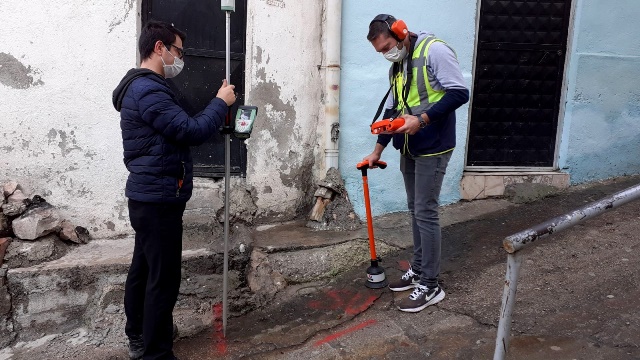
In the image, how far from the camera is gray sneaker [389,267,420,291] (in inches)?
159

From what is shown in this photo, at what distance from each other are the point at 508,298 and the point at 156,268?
6.12 ft

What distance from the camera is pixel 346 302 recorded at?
4.00m

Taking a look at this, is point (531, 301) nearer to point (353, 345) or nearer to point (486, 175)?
point (353, 345)

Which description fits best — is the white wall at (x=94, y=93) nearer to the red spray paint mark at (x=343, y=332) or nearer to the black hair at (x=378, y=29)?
the black hair at (x=378, y=29)

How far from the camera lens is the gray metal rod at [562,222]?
2336mm

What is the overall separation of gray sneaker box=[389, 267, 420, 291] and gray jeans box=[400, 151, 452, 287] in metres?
0.20

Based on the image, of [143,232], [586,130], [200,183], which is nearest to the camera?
[143,232]

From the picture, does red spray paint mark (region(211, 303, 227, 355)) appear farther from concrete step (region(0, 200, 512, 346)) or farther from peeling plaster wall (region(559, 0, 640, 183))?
peeling plaster wall (region(559, 0, 640, 183))

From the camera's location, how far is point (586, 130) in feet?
19.2

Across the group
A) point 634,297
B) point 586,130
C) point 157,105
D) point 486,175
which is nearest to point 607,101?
point 586,130

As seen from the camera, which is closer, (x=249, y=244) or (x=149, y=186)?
(x=149, y=186)

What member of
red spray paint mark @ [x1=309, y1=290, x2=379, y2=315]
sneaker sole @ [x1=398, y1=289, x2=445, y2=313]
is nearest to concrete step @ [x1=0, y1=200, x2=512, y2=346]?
red spray paint mark @ [x1=309, y1=290, x2=379, y2=315]

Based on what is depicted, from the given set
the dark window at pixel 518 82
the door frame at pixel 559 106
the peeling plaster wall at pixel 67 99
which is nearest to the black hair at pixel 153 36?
the peeling plaster wall at pixel 67 99

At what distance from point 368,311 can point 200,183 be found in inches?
80.3
